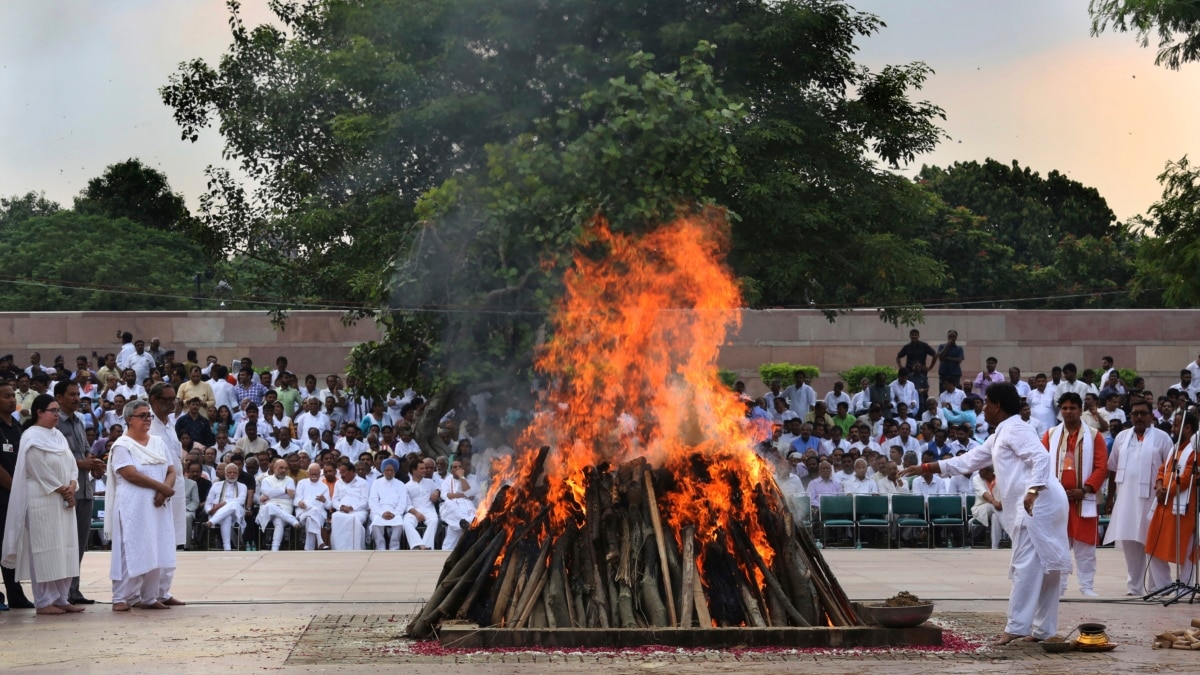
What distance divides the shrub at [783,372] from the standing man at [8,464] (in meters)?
16.3

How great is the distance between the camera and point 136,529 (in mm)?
11859

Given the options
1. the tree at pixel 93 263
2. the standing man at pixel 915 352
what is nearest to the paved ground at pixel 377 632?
the standing man at pixel 915 352

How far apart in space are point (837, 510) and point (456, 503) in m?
4.46

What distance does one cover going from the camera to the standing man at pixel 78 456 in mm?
12203

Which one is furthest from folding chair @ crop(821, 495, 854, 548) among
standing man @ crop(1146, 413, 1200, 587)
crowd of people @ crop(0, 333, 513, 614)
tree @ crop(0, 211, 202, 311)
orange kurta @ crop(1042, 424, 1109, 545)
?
tree @ crop(0, 211, 202, 311)

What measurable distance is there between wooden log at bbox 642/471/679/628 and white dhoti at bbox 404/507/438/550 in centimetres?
799

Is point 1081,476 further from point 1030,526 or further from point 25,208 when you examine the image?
point 25,208

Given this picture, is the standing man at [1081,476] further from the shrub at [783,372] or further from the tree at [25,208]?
the tree at [25,208]

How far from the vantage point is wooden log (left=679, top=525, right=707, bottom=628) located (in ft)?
32.4

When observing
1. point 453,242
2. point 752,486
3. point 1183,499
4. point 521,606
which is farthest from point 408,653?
point 453,242

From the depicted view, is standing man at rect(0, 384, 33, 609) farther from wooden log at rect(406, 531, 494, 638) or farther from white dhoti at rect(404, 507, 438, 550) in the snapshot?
white dhoti at rect(404, 507, 438, 550)

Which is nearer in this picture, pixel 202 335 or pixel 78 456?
pixel 78 456

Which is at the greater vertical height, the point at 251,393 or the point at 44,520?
the point at 251,393

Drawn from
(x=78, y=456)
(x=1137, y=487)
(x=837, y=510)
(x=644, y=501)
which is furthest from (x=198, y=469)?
(x=1137, y=487)
